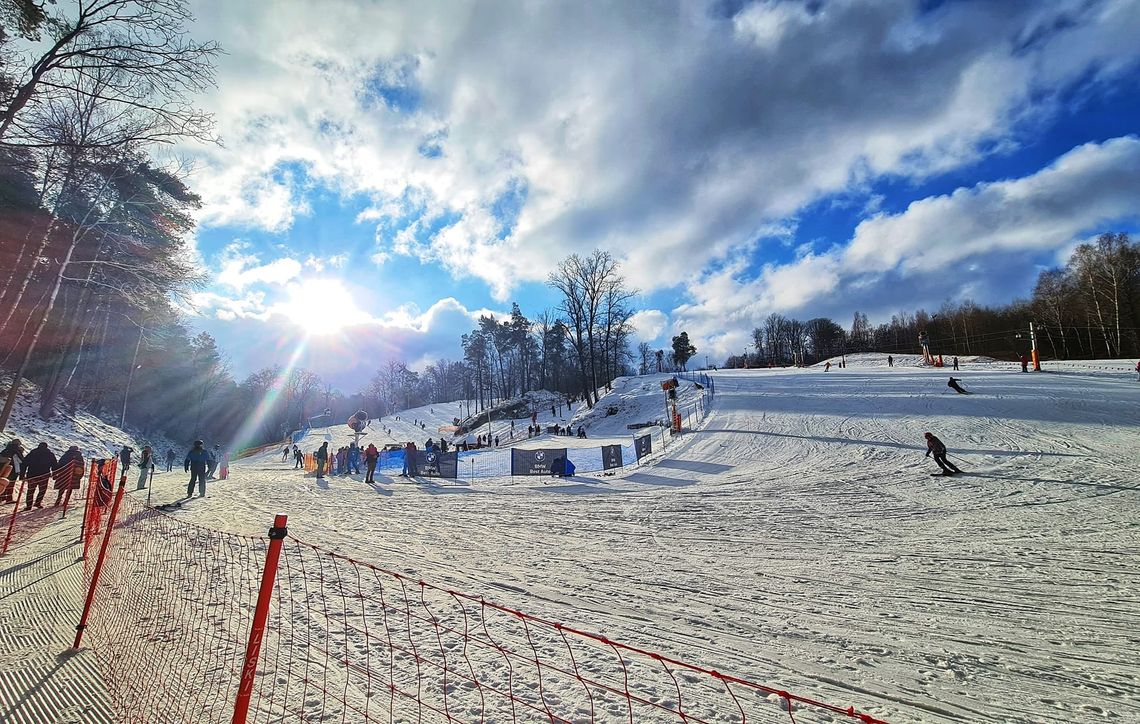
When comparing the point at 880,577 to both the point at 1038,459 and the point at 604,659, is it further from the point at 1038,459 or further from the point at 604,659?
the point at 1038,459

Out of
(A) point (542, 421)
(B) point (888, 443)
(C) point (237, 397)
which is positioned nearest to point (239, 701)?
(B) point (888, 443)

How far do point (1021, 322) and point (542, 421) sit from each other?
64.2m

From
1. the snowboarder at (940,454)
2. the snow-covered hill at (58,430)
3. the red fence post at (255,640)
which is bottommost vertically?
the snowboarder at (940,454)

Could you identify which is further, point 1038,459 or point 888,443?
point 888,443

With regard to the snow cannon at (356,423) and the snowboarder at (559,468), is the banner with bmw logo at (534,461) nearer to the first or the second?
the snowboarder at (559,468)

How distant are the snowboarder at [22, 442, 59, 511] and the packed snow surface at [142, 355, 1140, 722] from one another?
2970mm

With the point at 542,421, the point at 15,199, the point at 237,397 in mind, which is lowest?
the point at 542,421

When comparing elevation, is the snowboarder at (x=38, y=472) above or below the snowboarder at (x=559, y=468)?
above

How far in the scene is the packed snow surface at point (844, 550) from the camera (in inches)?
149

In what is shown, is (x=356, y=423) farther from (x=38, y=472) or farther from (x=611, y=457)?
(x=38, y=472)

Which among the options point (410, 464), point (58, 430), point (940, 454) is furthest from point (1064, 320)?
point (58, 430)

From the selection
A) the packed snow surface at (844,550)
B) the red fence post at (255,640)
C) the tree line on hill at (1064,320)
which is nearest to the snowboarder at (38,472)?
the packed snow surface at (844,550)

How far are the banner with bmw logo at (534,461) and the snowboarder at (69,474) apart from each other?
13.6m

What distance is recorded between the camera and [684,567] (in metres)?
6.62
